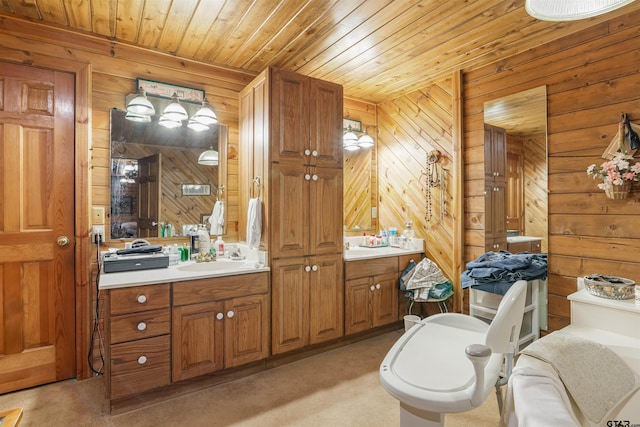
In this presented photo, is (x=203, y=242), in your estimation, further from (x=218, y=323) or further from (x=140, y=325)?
(x=140, y=325)

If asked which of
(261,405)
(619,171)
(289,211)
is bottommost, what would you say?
(261,405)

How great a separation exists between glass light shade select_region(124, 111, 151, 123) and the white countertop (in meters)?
1.99

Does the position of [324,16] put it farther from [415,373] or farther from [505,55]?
[415,373]

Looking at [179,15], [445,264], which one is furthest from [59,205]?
[445,264]

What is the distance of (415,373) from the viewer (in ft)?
4.66

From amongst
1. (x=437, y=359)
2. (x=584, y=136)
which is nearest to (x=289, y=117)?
(x=437, y=359)

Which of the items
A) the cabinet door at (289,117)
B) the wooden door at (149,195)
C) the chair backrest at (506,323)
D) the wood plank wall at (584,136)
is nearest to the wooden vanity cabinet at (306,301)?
the cabinet door at (289,117)

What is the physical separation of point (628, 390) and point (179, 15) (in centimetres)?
304

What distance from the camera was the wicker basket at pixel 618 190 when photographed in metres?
2.12

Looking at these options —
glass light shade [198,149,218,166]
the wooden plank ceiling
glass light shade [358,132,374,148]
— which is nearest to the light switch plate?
glass light shade [198,149,218,166]

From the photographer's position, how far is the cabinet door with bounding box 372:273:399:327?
10.2 ft

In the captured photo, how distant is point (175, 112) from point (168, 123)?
0.15 m

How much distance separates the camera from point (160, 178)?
267cm

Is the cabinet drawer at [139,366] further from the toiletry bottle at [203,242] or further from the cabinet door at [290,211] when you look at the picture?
the cabinet door at [290,211]
